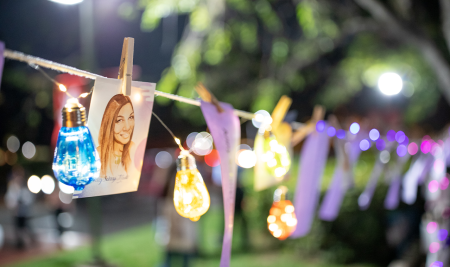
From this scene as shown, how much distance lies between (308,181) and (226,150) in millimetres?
1247

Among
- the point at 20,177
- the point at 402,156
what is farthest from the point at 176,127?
the point at 402,156

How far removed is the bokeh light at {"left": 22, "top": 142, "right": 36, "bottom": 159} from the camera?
14.5 meters

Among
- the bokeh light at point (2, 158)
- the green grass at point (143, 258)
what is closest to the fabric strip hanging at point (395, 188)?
the green grass at point (143, 258)

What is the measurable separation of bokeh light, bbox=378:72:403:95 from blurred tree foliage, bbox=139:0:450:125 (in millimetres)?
155

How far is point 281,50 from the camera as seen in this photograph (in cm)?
508

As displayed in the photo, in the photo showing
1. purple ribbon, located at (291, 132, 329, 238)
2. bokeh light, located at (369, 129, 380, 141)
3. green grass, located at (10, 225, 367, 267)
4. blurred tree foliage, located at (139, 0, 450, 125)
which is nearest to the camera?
purple ribbon, located at (291, 132, 329, 238)

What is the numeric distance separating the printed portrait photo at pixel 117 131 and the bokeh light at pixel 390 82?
6139mm

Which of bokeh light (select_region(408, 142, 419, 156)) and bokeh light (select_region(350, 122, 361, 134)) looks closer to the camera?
bokeh light (select_region(350, 122, 361, 134))

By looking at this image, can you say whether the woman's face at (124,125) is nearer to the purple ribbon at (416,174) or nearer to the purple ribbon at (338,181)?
the purple ribbon at (338,181)

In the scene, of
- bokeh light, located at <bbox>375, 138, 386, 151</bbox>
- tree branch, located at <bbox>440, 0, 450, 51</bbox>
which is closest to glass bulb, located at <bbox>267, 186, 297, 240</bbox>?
bokeh light, located at <bbox>375, 138, 386, 151</bbox>

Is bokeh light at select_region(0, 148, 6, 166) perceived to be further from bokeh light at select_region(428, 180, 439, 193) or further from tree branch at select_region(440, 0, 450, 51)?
tree branch at select_region(440, 0, 450, 51)

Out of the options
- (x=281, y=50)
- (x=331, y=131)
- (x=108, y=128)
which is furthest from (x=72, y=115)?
(x=281, y=50)

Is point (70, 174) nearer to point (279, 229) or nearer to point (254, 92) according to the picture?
point (279, 229)

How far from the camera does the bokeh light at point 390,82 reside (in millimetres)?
6554
